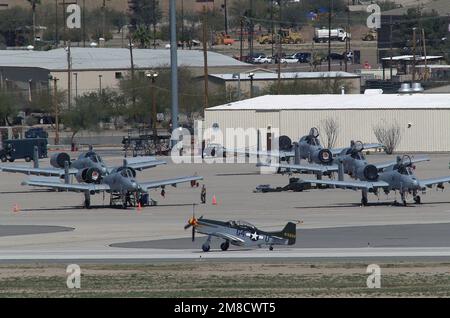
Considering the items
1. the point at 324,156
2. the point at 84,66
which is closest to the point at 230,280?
the point at 324,156

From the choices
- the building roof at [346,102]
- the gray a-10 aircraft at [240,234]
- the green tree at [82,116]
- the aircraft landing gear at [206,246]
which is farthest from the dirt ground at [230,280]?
the green tree at [82,116]

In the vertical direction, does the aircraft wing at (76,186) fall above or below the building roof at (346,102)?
below

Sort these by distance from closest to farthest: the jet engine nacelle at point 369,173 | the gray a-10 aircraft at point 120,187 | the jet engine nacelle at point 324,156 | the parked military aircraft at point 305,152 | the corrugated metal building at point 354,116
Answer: the gray a-10 aircraft at point 120,187 < the jet engine nacelle at point 369,173 < the jet engine nacelle at point 324,156 < the parked military aircraft at point 305,152 < the corrugated metal building at point 354,116

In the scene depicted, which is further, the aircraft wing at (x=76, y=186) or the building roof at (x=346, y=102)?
the building roof at (x=346, y=102)

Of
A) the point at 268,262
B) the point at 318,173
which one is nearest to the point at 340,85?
the point at 318,173

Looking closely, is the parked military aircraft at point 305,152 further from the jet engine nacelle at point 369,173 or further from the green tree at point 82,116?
the green tree at point 82,116

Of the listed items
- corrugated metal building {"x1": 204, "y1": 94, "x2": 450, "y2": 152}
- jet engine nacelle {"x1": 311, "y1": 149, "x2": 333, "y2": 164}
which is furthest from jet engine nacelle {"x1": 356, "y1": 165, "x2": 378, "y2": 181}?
corrugated metal building {"x1": 204, "y1": 94, "x2": 450, "y2": 152}

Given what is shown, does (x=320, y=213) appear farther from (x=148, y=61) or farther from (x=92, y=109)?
(x=148, y=61)

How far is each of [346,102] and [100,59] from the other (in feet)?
199

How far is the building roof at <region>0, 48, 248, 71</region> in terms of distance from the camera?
157 m

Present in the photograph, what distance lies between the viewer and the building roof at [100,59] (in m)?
157

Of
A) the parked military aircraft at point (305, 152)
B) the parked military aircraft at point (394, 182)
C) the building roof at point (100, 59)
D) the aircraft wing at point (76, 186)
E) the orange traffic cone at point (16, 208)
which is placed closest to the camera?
the parked military aircraft at point (394, 182)

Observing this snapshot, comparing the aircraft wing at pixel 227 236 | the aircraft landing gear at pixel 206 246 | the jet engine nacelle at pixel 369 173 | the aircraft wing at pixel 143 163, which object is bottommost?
the aircraft landing gear at pixel 206 246

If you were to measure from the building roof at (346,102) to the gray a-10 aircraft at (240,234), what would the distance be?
5812cm
